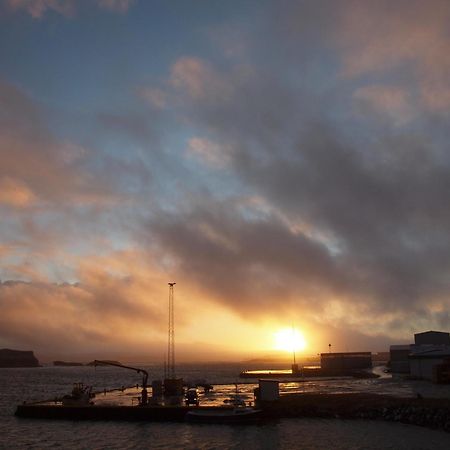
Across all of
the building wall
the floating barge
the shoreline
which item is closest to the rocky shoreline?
the shoreline

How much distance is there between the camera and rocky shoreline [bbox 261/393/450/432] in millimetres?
53031

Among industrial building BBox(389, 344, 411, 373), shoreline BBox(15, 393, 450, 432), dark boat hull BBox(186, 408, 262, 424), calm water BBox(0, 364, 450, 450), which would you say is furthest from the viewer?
industrial building BBox(389, 344, 411, 373)

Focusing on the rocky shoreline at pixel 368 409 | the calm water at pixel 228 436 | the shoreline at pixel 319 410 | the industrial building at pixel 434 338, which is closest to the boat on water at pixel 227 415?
the calm water at pixel 228 436

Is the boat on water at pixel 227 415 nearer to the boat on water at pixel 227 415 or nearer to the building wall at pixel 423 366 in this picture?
the boat on water at pixel 227 415

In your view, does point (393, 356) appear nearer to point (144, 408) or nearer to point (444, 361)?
point (444, 361)

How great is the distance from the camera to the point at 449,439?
4569 centimetres

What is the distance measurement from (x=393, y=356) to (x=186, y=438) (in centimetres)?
12567

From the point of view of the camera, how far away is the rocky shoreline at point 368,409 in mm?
53031

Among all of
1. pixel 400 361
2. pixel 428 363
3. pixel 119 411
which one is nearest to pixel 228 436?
pixel 119 411

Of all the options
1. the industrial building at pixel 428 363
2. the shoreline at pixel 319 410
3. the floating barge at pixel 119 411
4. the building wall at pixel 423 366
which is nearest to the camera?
the shoreline at pixel 319 410

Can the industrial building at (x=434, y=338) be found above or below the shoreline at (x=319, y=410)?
above

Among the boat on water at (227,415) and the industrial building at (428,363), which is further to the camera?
the industrial building at (428,363)

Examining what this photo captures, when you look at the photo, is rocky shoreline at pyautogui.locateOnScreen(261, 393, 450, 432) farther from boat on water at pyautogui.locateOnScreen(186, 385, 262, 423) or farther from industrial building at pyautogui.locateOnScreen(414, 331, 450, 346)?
industrial building at pyautogui.locateOnScreen(414, 331, 450, 346)

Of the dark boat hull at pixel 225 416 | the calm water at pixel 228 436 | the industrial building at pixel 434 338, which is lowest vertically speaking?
the calm water at pixel 228 436
